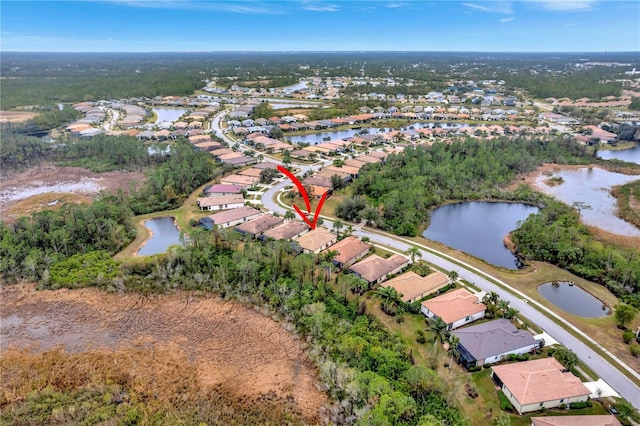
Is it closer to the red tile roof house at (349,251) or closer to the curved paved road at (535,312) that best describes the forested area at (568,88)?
the curved paved road at (535,312)

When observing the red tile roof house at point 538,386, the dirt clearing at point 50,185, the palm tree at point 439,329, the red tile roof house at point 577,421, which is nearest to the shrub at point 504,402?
the red tile roof house at point 538,386

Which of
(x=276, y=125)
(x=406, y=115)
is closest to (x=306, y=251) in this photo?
(x=276, y=125)

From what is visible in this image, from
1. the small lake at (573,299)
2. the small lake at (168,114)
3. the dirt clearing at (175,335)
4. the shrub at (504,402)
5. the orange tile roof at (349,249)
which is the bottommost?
the dirt clearing at (175,335)

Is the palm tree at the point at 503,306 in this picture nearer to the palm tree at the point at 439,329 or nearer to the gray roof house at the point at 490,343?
the gray roof house at the point at 490,343

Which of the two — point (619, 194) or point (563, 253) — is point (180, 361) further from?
point (619, 194)

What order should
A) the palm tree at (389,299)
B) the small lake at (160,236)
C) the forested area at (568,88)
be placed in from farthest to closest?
the forested area at (568,88)
the small lake at (160,236)
the palm tree at (389,299)

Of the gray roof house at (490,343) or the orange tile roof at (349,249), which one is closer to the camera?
the gray roof house at (490,343)

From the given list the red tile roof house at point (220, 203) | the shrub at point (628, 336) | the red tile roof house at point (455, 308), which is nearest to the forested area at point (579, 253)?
the shrub at point (628, 336)

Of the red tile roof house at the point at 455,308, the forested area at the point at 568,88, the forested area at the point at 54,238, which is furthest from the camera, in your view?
the forested area at the point at 568,88

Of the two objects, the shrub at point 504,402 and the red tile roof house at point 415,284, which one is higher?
the red tile roof house at point 415,284
